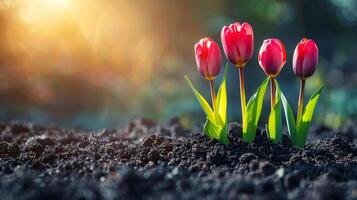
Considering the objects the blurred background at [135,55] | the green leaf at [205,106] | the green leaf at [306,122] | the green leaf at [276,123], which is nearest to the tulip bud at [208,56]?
the green leaf at [205,106]

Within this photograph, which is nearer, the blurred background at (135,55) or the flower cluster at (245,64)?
the flower cluster at (245,64)

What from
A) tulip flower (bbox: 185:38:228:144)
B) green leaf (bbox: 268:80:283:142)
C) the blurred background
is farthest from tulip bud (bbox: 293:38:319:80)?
the blurred background

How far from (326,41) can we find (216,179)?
10.1m

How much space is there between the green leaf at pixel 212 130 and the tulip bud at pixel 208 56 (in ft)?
0.80

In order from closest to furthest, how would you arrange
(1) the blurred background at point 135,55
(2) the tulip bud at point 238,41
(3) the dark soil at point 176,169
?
1. (3) the dark soil at point 176,169
2. (2) the tulip bud at point 238,41
3. (1) the blurred background at point 135,55

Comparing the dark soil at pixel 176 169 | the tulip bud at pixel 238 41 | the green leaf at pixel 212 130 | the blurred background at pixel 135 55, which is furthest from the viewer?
the blurred background at pixel 135 55

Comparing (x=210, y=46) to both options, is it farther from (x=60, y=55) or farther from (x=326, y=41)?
(x=326, y=41)

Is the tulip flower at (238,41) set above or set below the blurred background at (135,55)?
below

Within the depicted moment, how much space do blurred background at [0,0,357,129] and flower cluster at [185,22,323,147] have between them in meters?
2.09

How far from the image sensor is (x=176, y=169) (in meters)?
2.65

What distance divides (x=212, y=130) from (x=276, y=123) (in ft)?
1.07

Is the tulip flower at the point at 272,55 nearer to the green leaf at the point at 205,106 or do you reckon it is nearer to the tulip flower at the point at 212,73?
the tulip flower at the point at 212,73

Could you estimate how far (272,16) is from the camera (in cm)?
1072

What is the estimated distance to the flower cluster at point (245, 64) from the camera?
10.0 ft
